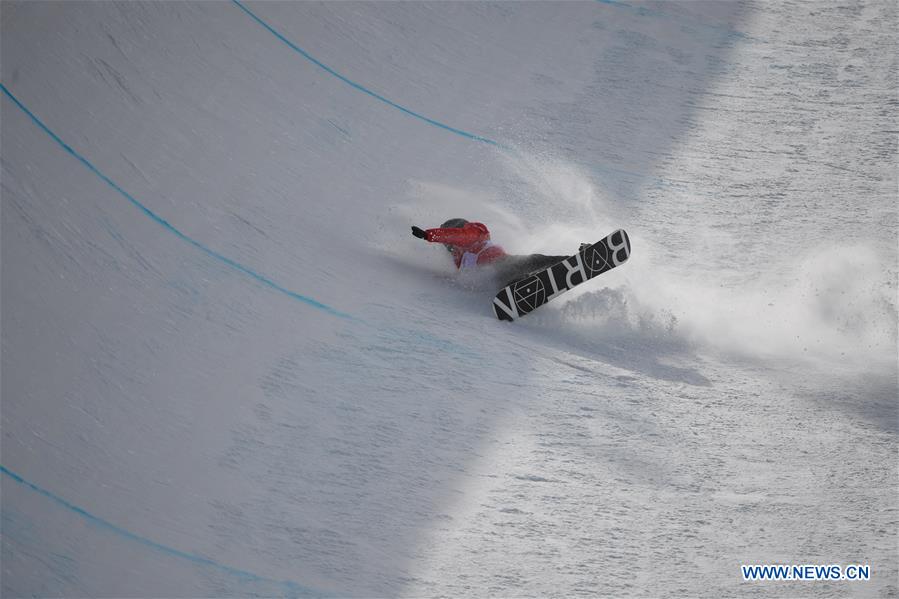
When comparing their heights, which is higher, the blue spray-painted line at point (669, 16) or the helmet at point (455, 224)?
the blue spray-painted line at point (669, 16)

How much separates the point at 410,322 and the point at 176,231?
1.19 metres

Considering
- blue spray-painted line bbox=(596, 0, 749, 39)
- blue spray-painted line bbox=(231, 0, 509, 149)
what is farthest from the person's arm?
blue spray-painted line bbox=(596, 0, 749, 39)

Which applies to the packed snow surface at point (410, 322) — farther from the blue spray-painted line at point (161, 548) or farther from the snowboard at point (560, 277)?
the snowboard at point (560, 277)

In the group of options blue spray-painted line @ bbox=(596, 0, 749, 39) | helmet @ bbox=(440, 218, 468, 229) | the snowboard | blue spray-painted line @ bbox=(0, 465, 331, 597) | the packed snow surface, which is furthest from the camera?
blue spray-painted line @ bbox=(596, 0, 749, 39)

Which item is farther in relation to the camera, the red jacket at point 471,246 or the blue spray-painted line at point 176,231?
the red jacket at point 471,246

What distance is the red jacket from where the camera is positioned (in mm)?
4152

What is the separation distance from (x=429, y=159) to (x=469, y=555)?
10.8 ft

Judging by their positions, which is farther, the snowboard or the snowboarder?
the snowboarder

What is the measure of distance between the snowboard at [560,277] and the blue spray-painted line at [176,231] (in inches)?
27.6

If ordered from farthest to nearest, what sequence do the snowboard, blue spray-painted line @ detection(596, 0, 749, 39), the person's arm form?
1. blue spray-painted line @ detection(596, 0, 749, 39)
2. the person's arm
3. the snowboard

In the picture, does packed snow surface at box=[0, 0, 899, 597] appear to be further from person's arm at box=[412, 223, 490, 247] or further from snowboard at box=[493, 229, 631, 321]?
person's arm at box=[412, 223, 490, 247]

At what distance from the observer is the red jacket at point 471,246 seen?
415 cm

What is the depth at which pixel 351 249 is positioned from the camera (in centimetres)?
450

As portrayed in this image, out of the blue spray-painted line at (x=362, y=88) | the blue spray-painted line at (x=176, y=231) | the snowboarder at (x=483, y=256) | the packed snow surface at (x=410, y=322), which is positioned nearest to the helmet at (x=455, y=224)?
the snowboarder at (x=483, y=256)
